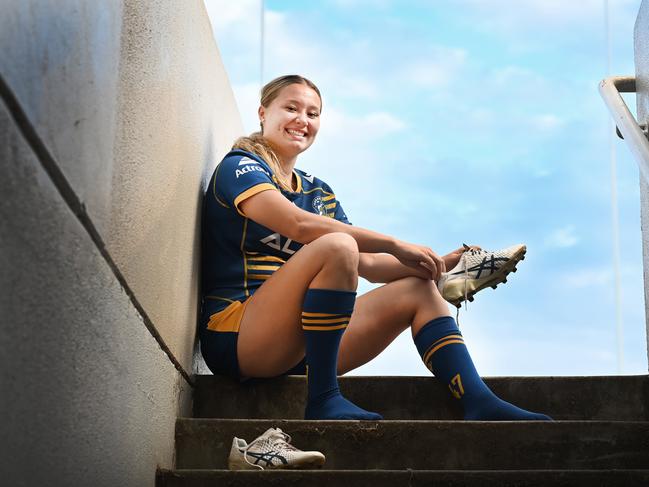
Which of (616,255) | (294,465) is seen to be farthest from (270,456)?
(616,255)

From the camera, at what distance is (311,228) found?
2.44m

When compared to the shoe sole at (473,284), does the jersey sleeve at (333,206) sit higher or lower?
higher

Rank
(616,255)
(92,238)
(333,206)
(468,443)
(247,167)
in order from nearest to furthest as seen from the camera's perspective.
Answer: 1. (92,238)
2. (468,443)
3. (247,167)
4. (333,206)
5. (616,255)

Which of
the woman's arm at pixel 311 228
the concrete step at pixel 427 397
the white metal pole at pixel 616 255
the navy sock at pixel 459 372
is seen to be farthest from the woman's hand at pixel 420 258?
the white metal pole at pixel 616 255

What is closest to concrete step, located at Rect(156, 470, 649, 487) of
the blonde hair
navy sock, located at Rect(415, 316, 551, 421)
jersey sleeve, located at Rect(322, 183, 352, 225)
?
navy sock, located at Rect(415, 316, 551, 421)

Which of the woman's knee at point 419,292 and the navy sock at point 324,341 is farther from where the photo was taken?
the woman's knee at point 419,292

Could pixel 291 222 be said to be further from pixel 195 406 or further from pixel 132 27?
pixel 132 27

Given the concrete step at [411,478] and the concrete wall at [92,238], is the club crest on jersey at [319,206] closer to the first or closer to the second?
the concrete wall at [92,238]

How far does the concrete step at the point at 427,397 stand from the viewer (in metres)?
2.53

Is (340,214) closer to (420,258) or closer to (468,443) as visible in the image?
(420,258)

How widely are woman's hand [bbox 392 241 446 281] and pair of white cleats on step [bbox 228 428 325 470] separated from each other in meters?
0.62

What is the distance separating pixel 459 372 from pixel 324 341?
1.17 feet

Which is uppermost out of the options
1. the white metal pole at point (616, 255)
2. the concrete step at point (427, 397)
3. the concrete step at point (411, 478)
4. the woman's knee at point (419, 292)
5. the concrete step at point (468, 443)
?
the white metal pole at point (616, 255)

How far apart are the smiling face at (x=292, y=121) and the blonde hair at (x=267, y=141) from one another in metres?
0.01
